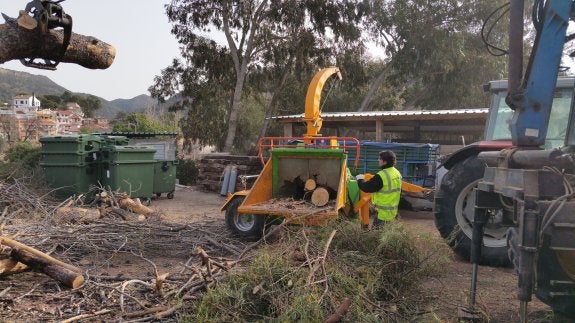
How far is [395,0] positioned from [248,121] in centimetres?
999

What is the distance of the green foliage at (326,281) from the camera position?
376cm

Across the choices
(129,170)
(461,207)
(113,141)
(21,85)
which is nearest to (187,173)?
(113,141)

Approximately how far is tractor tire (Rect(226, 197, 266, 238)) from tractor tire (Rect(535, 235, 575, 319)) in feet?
13.9

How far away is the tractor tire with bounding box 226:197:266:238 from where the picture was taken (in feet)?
23.7

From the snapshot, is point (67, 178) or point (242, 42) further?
point (242, 42)

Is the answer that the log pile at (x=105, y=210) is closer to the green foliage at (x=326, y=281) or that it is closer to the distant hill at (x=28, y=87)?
the green foliage at (x=326, y=281)

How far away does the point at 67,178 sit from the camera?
1148cm

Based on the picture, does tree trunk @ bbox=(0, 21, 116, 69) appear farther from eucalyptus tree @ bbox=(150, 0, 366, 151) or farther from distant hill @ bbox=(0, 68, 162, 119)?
distant hill @ bbox=(0, 68, 162, 119)

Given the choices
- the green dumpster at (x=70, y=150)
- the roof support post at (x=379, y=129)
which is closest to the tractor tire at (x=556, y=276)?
the green dumpster at (x=70, y=150)

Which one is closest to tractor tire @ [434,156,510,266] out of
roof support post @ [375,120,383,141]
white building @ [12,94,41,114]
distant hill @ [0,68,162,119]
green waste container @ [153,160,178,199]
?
green waste container @ [153,160,178,199]

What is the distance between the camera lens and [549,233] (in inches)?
124

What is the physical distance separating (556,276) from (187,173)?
19.3 m

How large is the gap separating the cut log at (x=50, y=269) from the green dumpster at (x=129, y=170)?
615 centimetres

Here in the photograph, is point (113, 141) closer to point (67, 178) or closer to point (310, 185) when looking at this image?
point (67, 178)
